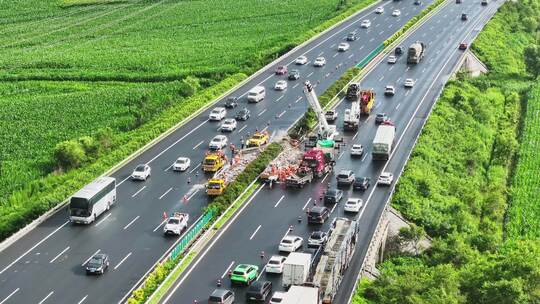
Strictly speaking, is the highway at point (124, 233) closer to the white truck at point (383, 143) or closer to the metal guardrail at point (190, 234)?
the metal guardrail at point (190, 234)

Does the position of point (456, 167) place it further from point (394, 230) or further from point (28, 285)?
point (28, 285)

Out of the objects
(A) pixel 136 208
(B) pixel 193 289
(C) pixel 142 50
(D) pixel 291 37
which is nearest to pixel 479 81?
(D) pixel 291 37

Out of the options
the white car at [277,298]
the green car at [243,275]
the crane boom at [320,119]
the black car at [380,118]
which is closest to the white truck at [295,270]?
the white car at [277,298]

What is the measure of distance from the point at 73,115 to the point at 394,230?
166ft

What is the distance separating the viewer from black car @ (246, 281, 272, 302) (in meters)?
64.0

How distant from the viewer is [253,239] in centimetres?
7588

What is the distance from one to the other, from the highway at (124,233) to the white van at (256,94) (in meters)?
0.83

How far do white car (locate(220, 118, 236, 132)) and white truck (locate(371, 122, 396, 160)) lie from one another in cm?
1741

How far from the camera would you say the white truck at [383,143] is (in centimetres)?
9412

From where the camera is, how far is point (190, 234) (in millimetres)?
74938

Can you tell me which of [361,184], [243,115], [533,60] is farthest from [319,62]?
[361,184]

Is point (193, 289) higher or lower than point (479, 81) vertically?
higher

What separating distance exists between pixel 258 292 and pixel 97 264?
1341cm

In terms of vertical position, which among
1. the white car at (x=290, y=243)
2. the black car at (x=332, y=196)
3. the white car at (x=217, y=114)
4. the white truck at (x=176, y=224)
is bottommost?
the white car at (x=217, y=114)
